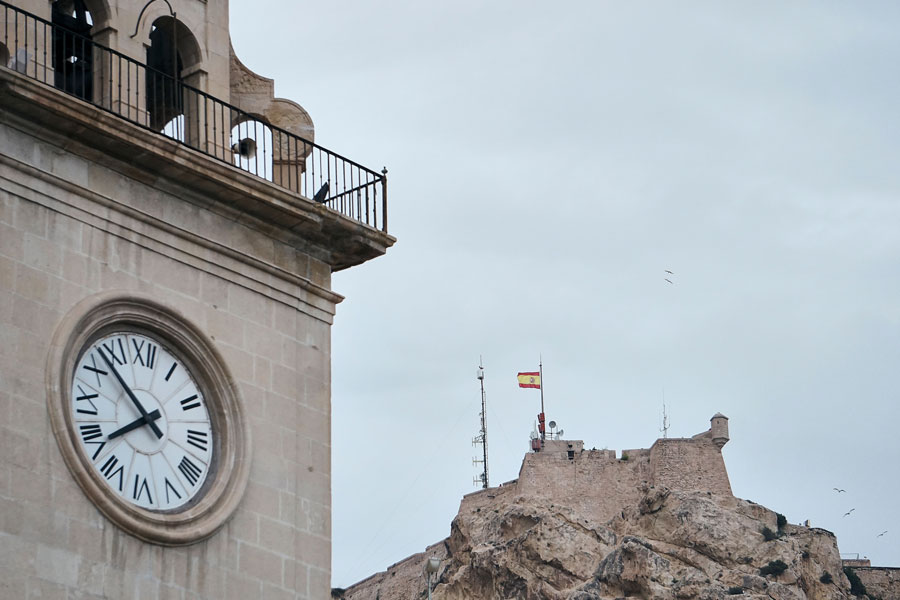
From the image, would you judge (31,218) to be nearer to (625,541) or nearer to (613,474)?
(625,541)

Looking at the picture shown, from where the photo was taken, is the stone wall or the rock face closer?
the rock face

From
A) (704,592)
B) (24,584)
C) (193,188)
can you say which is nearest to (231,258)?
(193,188)

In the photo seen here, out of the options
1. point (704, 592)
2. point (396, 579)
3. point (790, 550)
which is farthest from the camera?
point (396, 579)

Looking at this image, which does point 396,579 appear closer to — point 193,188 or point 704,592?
point 704,592

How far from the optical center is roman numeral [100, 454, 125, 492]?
16422mm

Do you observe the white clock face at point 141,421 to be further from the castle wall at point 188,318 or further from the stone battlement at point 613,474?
the stone battlement at point 613,474

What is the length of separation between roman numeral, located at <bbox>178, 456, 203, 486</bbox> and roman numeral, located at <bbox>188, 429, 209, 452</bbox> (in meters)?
0.17

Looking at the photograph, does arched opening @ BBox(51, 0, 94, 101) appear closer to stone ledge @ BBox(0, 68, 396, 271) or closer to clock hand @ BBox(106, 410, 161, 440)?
stone ledge @ BBox(0, 68, 396, 271)

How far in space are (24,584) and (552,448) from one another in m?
73.7

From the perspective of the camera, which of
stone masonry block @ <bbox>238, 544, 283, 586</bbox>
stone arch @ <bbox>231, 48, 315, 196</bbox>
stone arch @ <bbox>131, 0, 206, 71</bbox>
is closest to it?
stone masonry block @ <bbox>238, 544, 283, 586</bbox>

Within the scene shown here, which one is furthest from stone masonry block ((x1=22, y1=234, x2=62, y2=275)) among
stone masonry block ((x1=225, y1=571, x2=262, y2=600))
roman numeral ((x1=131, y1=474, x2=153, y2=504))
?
stone masonry block ((x1=225, y1=571, x2=262, y2=600))

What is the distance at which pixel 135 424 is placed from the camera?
1672 cm

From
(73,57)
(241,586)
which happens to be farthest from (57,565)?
(73,57)

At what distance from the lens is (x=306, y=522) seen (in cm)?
1816
